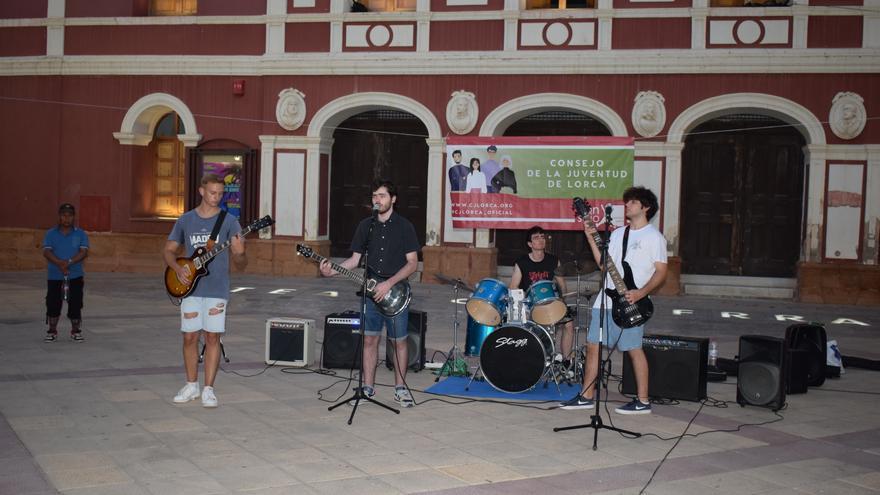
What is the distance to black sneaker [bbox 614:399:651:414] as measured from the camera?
816 centimetres

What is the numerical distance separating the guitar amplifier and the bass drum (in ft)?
6.79

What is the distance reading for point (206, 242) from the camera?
7.73 metres

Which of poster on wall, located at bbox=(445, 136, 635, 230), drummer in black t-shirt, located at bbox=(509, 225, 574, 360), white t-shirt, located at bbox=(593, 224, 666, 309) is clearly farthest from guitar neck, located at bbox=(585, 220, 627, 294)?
poster on wall, located at bbox=(445, 136, 635, 230)

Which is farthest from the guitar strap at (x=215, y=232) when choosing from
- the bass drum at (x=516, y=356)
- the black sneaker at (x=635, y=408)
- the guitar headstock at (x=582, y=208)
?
the black sneaker at (x=635, y=408)

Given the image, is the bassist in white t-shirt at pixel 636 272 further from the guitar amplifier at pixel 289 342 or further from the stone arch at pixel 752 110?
the stone arch at pixel 752 110

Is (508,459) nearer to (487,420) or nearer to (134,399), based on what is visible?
(487,420)

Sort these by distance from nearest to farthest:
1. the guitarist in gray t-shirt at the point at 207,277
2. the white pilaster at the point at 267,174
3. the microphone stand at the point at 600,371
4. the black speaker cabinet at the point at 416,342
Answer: the microphone stand at the point at 600,371 < the guitarist in gray t-shirt at the point at 207,277 < the black speaker cabinet at the point at 416,342 < the white pilaster at the point at 267,174

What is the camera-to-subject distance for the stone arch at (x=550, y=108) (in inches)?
727

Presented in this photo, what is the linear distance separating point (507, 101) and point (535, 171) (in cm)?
153

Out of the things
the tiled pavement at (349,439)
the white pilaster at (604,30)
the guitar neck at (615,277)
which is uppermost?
the white pilaster at (604,30)

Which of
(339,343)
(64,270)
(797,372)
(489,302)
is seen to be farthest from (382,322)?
(64,270)

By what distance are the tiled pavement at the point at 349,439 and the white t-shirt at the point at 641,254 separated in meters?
1.16

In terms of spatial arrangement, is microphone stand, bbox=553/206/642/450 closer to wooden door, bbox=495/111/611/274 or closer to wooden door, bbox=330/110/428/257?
wooden door, bbox=495/111/611/274

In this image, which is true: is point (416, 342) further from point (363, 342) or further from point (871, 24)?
point (871, 24)
